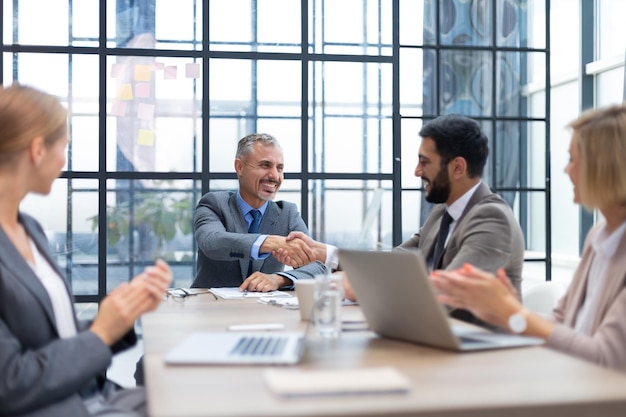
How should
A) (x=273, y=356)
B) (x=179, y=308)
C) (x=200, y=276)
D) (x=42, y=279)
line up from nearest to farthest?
1. (x=273, y=356)
2. (x=42, y=279)
3. (x=179, y=308)
4. (x=200, y=276)

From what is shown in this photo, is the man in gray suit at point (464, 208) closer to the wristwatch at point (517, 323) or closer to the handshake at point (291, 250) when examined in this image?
the handshake at point (291, 250)

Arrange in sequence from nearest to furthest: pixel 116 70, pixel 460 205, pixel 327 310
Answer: pixel 327 310 → pixel 460 205 → pixel 116 70

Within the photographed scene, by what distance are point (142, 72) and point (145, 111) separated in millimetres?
236

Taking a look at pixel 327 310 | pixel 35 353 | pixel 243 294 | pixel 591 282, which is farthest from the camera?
pixel 243 294

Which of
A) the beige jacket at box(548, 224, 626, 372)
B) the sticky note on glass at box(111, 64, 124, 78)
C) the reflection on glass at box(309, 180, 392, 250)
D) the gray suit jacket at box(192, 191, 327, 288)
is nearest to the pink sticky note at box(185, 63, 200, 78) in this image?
the sticky note on glass at box(111, 64, 124, 78)

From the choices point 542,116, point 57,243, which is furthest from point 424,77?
point 57,243

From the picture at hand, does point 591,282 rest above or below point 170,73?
below

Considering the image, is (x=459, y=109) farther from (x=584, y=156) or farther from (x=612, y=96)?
(x=584, y=156)

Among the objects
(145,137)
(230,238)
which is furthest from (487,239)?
(145,137)

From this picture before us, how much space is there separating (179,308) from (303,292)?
1.71 ft

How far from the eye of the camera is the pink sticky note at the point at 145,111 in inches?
178

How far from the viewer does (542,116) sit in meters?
5.01

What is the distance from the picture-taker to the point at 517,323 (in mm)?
1691

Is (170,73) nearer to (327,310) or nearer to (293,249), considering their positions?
(293,249)
